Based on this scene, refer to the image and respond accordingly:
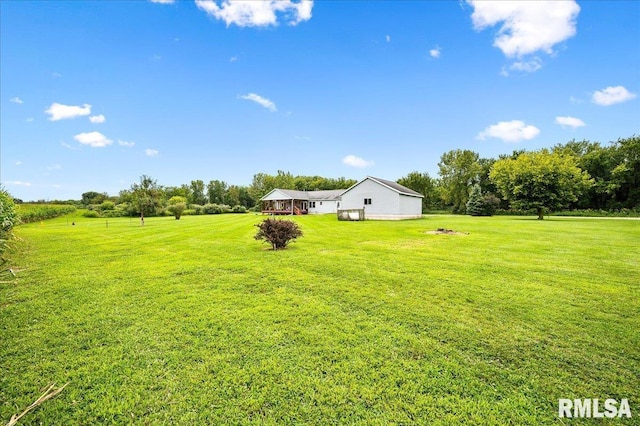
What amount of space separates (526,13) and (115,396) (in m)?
20.0

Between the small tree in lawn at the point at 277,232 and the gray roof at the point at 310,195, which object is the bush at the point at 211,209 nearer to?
the gray roof at the point at 310,195

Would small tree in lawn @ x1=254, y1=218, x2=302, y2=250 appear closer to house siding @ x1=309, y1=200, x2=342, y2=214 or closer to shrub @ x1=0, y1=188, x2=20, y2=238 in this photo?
shrub @ x1=0, y1=188, x2=20, y2=238

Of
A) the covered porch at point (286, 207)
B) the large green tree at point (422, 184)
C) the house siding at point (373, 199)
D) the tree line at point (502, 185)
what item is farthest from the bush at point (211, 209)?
the large green tree at point (422, 184)

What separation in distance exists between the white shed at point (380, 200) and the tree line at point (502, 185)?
474 inches

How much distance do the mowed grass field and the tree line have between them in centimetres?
2291

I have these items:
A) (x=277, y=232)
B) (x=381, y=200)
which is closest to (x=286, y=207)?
(x=381, y=200)

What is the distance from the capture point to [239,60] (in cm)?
2436

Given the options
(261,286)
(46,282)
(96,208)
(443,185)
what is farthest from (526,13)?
(96,208)

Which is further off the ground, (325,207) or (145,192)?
(145,192)

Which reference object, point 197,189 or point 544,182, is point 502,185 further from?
point 197,189

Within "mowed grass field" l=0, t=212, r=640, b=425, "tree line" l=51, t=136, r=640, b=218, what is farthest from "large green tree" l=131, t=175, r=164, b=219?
"mowed grass field" l=0, t=212, r=640, b=425

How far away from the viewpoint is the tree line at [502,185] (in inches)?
1163

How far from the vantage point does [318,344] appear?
359 centimetres

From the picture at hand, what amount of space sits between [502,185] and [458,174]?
2219 cm
